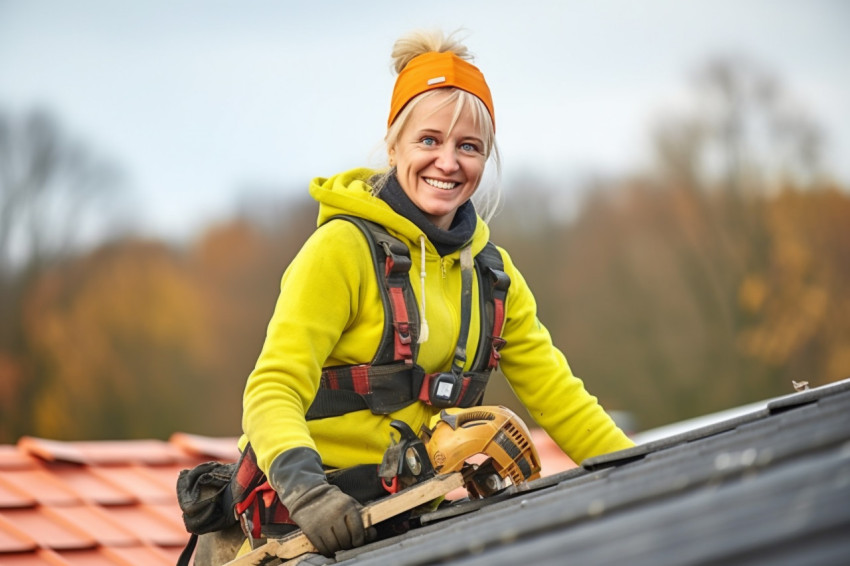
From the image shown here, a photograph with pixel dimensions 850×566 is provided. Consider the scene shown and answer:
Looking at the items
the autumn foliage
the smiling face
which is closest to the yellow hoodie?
the smiling face

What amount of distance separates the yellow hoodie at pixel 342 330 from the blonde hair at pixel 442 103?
14 centimetres

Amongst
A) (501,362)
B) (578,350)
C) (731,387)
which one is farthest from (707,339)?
(501,362)

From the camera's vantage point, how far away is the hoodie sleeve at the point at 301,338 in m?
2.66

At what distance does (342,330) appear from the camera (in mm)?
2846

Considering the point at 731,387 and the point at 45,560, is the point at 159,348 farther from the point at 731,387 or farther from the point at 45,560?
the point at 45,560

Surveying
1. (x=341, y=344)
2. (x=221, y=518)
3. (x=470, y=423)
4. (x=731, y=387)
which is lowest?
(x=731, y=387)

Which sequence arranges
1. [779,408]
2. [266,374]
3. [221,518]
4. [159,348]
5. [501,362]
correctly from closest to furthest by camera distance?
[779,408]
[266,374]
[221,518]
[501,362]
[159,348]

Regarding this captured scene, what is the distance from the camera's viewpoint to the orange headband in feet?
9.87

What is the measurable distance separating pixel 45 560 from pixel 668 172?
21.3 m

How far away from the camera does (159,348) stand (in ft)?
75.1

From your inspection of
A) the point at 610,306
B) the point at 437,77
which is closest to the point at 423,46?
the point at 437,77

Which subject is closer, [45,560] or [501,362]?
[501,362]

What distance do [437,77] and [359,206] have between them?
424 millimetres

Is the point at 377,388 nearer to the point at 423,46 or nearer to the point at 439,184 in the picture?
the point at 439,184
